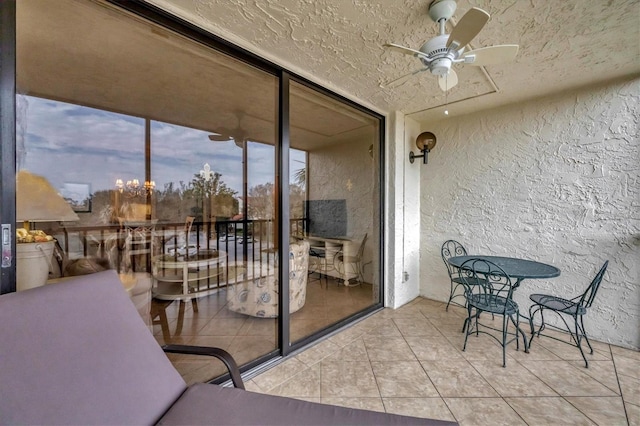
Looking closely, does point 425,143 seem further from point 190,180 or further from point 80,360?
point 190,180

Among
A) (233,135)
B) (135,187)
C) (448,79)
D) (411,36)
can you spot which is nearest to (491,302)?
(448,79)

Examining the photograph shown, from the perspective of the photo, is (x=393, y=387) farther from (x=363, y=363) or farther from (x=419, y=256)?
(x=419, y=256)

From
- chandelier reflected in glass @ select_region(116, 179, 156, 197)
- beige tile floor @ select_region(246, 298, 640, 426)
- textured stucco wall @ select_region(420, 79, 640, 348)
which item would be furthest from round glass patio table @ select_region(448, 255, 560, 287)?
chandelier reflected in glass @ select_region(116, 179, 156, 197)

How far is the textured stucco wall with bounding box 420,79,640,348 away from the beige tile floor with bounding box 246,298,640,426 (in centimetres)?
62

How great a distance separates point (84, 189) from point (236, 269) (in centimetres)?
330

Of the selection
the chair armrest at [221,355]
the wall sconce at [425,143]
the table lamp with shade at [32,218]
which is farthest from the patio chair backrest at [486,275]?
the table lamp with shade at [32,218]

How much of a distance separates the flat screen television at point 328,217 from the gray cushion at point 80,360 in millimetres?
2679

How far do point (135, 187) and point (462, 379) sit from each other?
5627 mm

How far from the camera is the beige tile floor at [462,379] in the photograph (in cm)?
164

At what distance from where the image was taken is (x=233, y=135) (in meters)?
4.48

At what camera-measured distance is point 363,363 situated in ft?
7.04

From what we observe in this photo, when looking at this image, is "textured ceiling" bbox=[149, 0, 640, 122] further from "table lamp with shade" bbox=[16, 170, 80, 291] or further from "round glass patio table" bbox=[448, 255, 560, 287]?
"round glass patio table" bbox=[448, 255, 560, 287]

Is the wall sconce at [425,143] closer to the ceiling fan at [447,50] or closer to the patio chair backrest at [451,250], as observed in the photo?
the patio chair backrest at [451,250]

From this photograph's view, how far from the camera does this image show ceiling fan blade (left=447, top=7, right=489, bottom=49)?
1.19m
